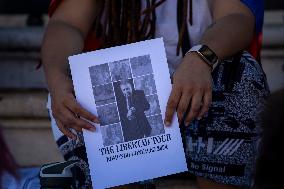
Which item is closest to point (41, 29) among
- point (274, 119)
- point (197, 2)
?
point (197, 2)

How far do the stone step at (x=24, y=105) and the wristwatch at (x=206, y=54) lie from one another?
4.58ft

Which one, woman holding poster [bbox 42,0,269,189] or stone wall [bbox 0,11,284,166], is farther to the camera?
stone wall [bbox 0,11,284,166]

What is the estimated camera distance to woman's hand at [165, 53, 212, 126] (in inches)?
65.2

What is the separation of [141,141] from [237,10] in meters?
0.53

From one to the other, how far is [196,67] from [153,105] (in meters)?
0.15

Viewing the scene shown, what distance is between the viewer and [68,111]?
1.77 metres

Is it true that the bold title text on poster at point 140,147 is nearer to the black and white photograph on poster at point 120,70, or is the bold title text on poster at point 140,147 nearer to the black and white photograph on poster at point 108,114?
the black and white photograph on poster at point 108,114

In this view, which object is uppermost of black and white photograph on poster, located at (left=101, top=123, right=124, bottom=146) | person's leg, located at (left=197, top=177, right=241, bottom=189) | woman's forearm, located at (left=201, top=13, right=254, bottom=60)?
woman's forearm, located at (left=201, top=13, right=254, bottom=60)

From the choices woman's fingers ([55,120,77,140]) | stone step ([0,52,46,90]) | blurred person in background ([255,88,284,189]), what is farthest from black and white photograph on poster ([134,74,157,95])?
stone step ([0,52,46,90])

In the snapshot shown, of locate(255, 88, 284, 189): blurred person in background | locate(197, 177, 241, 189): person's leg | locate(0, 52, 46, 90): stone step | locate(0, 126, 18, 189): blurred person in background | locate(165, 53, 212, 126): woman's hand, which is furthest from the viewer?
locate(0, 52, 46, 90): stone step

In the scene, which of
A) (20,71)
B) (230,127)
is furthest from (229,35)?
(20,71)

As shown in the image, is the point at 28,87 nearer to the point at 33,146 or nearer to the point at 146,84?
the point at 33,146

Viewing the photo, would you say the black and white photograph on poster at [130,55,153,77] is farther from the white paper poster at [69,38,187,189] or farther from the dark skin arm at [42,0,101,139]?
the dark skin arm at [42,0,101,139]

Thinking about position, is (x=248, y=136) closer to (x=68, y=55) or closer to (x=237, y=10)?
(x=237, y=10)
